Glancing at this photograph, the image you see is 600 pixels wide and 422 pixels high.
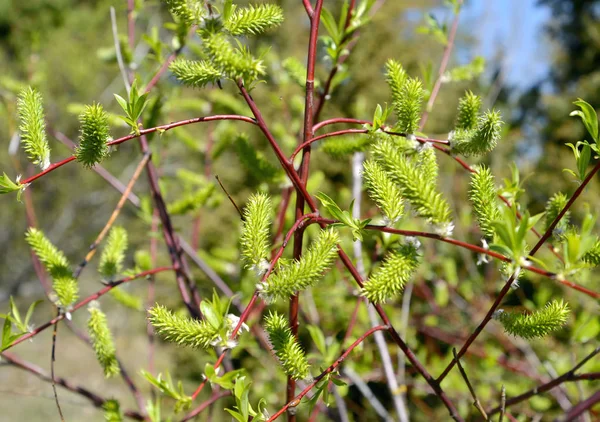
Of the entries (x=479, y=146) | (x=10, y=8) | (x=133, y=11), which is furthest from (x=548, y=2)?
(x=10, y=8)

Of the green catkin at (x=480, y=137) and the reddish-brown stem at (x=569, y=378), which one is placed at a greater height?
the green catkin at (x=480, y=137)

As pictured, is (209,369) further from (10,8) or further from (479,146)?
(10,8)

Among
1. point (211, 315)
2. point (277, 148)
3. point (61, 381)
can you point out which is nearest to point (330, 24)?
point (277, 148)

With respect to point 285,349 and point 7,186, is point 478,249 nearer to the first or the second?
point 285,349

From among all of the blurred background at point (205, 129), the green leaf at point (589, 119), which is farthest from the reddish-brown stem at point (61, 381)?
the green leaf at point (589, 119)

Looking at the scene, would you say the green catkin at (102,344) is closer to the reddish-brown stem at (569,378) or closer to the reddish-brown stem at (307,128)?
the reddish-brown stem at (307,128)

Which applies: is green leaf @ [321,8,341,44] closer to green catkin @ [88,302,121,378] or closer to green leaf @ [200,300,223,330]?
green leaf @ [200,300,223,330]

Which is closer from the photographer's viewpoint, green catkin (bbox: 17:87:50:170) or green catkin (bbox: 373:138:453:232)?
green catkin (bbox: 373:138:453:232)

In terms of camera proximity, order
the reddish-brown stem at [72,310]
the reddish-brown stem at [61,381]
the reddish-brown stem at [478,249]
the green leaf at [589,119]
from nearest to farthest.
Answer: the reddish-brown stem at [478,249]
the green leaf at [589,119]
the reddish-brown stem at [72,310]
the reddish-brown stem at [61,381]

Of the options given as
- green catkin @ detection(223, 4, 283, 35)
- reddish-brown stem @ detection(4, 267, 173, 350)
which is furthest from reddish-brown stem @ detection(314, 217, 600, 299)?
reddish-brown stem @ detection(4, 267, 173, 350)
